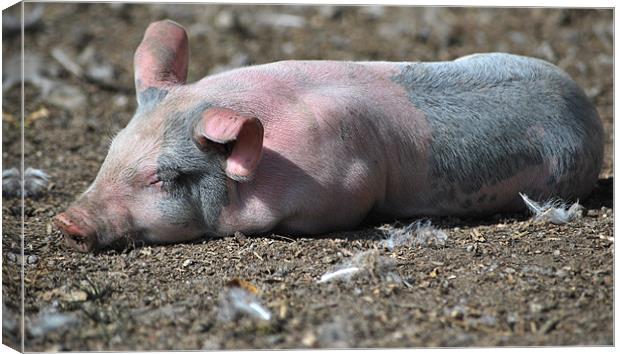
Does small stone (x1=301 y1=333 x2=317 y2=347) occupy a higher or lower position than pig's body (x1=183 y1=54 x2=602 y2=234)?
lower

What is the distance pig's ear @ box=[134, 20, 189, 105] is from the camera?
13.6 feet

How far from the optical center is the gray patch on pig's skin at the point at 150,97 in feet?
13.3

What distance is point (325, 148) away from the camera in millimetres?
3873

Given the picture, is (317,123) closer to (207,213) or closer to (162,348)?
(207,213)

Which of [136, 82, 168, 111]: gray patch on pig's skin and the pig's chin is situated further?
[136, 82, 168, 111]: gray patch on pig's skin

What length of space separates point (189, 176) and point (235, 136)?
1.19ft

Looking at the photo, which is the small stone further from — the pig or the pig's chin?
the pig's chin

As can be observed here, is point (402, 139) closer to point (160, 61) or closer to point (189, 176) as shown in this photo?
point (189, 176)

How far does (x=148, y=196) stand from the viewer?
3.88m

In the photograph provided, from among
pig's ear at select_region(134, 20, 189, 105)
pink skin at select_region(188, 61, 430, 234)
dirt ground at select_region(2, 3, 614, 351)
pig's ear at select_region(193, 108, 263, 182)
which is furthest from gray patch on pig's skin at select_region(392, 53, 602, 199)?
pig's ear at select_region(134, 20, 189, 105)

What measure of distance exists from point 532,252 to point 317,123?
0.93 m

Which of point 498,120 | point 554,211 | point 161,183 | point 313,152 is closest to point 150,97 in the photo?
point 161,183

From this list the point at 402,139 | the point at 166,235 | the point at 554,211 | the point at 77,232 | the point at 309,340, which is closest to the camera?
the point at 309,340

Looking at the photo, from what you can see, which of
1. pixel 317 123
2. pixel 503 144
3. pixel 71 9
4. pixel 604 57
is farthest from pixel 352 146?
pixel 71 9
